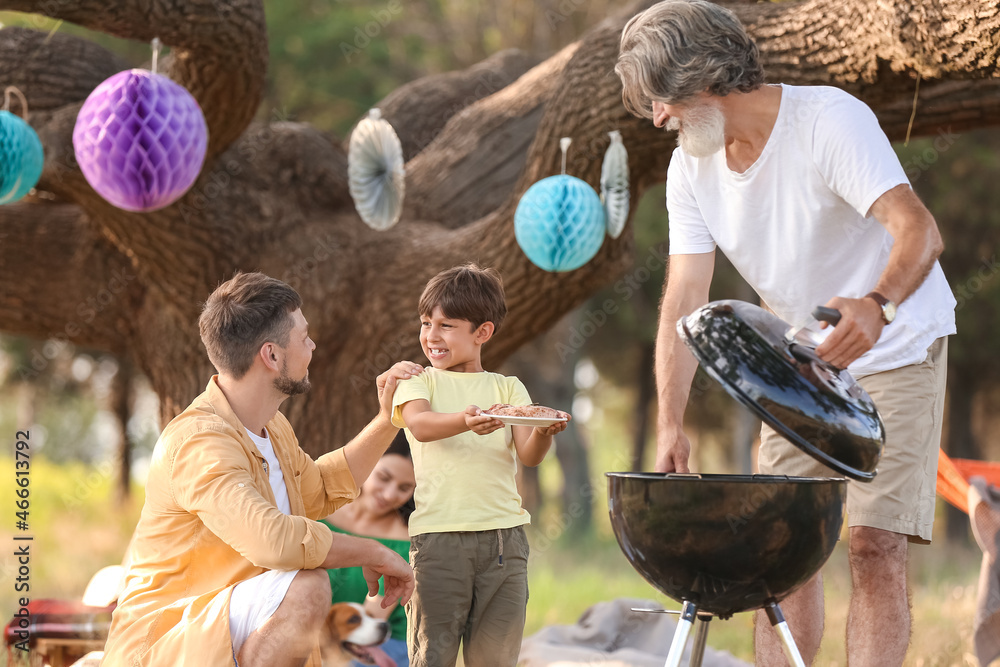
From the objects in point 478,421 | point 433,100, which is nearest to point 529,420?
point 478,421

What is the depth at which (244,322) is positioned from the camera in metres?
2.70

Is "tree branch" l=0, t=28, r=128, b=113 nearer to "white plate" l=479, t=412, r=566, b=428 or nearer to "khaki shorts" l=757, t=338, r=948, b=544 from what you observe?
"white plate" l=479, t=412, r=566, b=428

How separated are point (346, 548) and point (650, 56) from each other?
4.85ft

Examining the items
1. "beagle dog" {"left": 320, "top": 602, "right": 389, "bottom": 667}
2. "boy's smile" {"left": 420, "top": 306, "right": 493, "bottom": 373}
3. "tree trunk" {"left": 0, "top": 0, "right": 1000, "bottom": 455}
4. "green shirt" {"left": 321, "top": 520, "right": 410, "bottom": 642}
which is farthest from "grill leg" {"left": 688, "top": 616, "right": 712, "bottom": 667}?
"tree trunk" {"left": 0, "top": 0, "right": 1000, "bottom": 455}

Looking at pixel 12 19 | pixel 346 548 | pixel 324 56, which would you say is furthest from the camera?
pixel 324 56

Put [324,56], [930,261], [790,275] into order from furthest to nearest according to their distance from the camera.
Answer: [324,56]
[790,275]
[930,261]

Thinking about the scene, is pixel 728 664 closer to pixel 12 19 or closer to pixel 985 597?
pixel 985 597

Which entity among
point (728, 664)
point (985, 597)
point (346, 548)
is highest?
point (346, 548)

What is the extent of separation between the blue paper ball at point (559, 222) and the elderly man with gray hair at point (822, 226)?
1.53 meters

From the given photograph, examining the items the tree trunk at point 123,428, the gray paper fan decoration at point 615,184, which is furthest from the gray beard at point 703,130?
the tree trunk at point 123,428

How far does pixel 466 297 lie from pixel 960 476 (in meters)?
2.91

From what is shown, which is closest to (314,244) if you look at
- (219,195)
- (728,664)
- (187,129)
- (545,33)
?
(219,195)

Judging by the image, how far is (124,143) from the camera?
12.1 feet

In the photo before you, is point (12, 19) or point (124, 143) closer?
point (124, 143)
